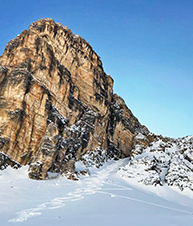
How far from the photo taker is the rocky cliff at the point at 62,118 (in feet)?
84.8

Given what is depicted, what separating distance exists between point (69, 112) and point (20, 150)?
1451 centimetres

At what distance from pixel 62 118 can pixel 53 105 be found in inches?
127

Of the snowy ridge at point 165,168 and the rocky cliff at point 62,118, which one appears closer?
the rocky cliff at point 62,118

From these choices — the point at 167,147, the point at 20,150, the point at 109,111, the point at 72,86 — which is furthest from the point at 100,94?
the point at 20,150

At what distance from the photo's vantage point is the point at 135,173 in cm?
3133

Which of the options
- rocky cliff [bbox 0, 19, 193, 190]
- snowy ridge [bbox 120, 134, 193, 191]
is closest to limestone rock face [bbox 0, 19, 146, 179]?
rocky cliff [bbox 0, 19, 193, 190]

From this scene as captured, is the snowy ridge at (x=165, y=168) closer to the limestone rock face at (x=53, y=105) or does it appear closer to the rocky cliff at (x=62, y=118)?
the rocky cliff at (x=62, y=118)

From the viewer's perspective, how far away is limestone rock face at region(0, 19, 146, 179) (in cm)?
2577

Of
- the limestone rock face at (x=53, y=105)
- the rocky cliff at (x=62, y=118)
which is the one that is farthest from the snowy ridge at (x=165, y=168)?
the limestone rock face at (x=53, y=105)

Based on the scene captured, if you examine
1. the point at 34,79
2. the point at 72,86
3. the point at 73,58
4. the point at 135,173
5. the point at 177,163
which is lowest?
the point at 135,173

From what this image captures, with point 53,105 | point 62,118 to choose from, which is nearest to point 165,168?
point 62,118

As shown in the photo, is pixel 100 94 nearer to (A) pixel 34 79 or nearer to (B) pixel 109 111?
(B) pixel 109 111

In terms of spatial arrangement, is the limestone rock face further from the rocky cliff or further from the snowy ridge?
the snowy ridge

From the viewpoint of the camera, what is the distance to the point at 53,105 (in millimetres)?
32969
